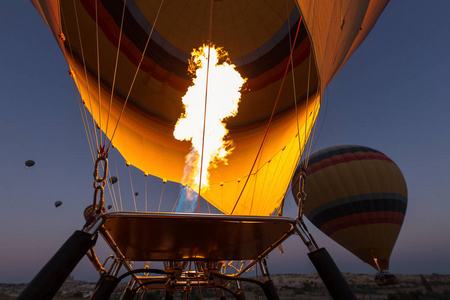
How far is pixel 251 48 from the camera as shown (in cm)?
445

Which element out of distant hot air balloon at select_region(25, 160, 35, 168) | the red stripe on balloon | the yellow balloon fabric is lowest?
the yellow balloon fabric

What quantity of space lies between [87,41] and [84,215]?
11.4 m

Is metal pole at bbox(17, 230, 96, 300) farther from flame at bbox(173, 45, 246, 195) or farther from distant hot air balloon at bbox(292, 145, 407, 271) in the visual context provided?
distant hot air balloon at bbox(292, 145, 407, 271)

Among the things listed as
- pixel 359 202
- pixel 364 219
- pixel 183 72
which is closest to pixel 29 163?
pixel 183 72

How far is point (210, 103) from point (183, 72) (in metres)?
0.69

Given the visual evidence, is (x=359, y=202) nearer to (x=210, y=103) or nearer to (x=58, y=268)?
(x=210, y=103)

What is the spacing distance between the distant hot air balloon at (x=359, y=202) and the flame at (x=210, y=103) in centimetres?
831

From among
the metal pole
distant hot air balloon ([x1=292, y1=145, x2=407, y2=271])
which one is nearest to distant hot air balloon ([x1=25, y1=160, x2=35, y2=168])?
distant hot air balloon ([x1=292, y1=145, x2=407, y2=271])

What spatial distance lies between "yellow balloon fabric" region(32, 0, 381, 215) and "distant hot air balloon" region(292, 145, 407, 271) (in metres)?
8.25

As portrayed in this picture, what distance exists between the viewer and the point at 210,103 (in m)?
4.89

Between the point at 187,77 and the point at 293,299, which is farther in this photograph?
the point at 293,299

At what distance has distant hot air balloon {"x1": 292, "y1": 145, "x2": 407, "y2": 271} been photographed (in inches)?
506

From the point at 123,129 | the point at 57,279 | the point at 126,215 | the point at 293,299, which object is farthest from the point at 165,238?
the point at 293,299

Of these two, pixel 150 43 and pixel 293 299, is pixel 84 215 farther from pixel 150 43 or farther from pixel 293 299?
pixel 293 299
